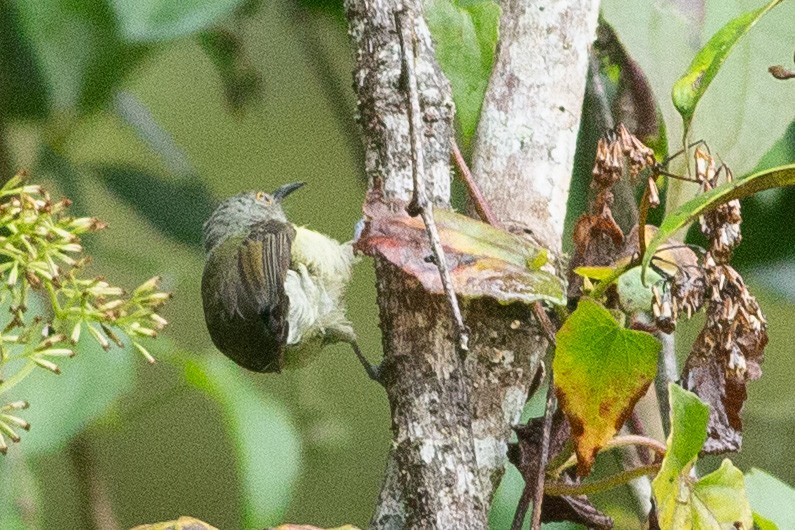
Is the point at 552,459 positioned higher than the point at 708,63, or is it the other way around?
the point at 708,63

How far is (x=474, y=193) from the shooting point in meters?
0.86

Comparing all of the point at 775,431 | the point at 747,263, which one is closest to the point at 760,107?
the point at 747,263

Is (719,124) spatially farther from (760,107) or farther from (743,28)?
(743,28)

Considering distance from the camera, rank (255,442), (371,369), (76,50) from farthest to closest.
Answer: (76,50) → (255,442) → (371,369)

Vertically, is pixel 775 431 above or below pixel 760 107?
below

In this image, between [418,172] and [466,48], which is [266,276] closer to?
[466,48]

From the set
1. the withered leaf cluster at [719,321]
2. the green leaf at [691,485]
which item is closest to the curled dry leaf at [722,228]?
the withered leaf cluster at [719,321]

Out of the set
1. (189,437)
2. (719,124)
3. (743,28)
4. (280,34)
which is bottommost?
(189,437)

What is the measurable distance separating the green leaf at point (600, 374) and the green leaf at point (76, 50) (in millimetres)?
1452

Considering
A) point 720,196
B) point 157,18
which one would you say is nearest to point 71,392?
point 157,18

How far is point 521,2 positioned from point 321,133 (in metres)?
2.37

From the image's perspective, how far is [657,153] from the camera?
1161mm

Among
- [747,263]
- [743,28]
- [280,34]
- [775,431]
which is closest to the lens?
[743,28]

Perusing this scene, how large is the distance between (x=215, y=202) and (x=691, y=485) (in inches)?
70.1
